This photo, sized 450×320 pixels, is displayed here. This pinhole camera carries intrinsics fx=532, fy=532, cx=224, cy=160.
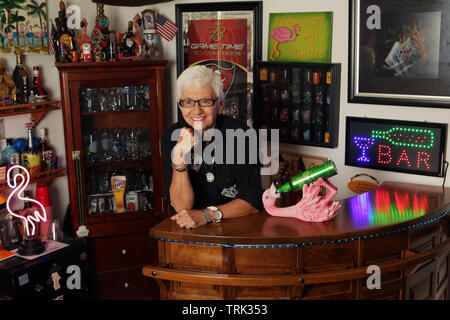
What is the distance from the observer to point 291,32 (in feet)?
12.6

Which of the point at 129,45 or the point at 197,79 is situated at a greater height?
the point at 129,45

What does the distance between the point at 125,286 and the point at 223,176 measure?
1.80 metres

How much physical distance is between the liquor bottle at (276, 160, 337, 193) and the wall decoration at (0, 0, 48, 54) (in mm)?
2222

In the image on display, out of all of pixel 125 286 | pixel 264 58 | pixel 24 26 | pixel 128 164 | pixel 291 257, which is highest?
pixel 24 26

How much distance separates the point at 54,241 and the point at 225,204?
60.2 inches

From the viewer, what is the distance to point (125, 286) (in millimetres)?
4148

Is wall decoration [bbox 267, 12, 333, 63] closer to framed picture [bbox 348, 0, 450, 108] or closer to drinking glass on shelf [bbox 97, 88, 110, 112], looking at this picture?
framed picture [bbox 348, 0, 450, 108]

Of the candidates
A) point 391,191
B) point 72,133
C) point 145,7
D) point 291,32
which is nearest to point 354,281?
point 391,191

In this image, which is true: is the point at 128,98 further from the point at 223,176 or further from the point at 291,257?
the point at 291,257

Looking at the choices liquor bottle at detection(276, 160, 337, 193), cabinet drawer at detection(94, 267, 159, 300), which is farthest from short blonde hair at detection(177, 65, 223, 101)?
cabinet drawer at detection(94, 267, 159, 300)

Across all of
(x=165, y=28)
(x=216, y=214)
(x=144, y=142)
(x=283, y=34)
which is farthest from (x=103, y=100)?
(x=216, y=214)

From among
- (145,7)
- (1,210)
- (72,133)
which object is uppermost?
(145,7)

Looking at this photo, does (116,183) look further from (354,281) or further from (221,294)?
(354,281)

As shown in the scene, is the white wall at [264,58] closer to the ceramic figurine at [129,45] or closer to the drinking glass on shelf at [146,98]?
the ceramic figurine at [129,45]
